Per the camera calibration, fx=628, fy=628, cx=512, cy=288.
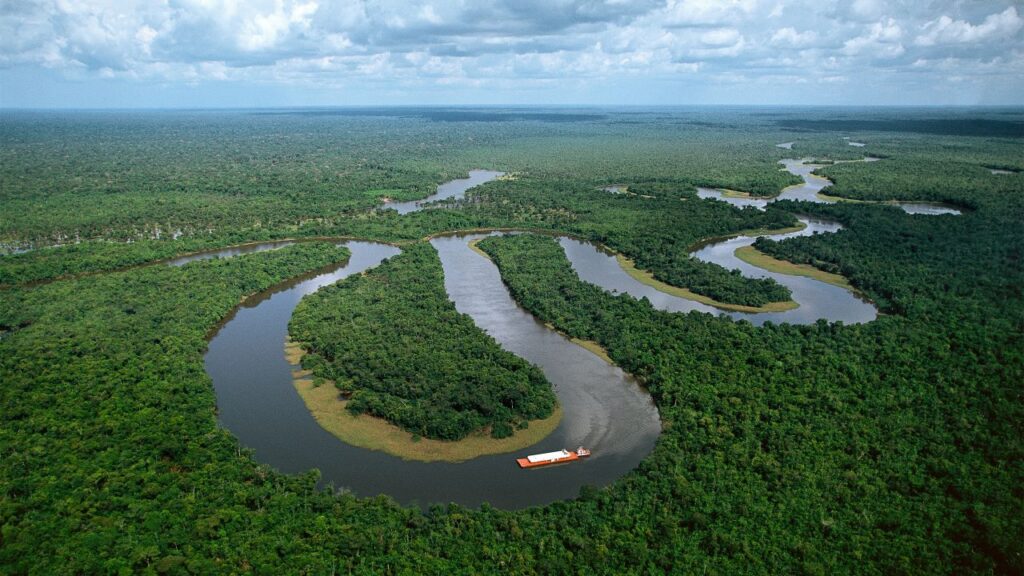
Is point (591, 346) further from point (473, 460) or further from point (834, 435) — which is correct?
point (834, 435)

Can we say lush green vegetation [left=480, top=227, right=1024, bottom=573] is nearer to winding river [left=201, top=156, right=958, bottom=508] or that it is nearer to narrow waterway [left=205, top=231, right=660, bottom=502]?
narrow waterway [left=205, top=231, right=660, bottom=502]

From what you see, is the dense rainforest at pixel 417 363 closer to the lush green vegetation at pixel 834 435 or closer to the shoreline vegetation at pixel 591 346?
the shoreline vegetation at pixel 591 346

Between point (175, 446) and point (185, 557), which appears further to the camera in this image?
point (175, 446)

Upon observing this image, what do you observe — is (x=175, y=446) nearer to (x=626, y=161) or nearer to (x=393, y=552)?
(x=393, y=552)

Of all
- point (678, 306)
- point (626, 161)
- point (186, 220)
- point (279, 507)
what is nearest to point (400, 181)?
point (186, 220)

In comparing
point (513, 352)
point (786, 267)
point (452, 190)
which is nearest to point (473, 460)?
point (513, 352)

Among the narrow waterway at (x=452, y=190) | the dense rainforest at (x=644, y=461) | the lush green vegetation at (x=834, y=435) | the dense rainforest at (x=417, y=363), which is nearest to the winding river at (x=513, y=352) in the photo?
the dense rainforest at (x=644, y=461)
